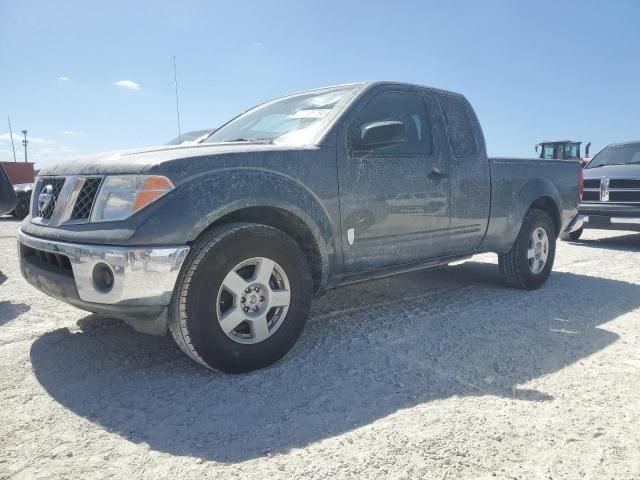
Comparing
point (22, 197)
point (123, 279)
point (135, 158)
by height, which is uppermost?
point (135, 158)

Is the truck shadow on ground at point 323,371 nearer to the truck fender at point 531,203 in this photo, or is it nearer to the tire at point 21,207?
the truck fender at point 531,203

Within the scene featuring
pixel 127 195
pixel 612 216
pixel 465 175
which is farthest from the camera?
pixel 612 216

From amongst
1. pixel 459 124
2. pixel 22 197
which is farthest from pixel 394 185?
pixel 22 197

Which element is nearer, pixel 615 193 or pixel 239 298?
pixel 239 298

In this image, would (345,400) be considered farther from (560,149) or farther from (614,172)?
(560,149)

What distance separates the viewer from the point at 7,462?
187cm

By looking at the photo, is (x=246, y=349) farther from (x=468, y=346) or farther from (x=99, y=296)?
(x=468, y=346)

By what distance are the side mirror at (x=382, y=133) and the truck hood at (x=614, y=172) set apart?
22.1 ft

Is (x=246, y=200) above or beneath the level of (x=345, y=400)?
above

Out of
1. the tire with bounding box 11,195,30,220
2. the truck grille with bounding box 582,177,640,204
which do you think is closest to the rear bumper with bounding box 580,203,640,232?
the truck grille with bounding box 582,177,640,204

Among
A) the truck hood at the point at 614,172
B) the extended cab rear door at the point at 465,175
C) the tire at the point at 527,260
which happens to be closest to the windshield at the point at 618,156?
the truck hood at the point at 614,172

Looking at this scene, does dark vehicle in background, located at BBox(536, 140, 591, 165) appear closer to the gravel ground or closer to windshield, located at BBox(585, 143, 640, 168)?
windshield, located at BBox(585, 143, 640, 168)

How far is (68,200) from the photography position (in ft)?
8.77

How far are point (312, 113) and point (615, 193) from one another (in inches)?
272
